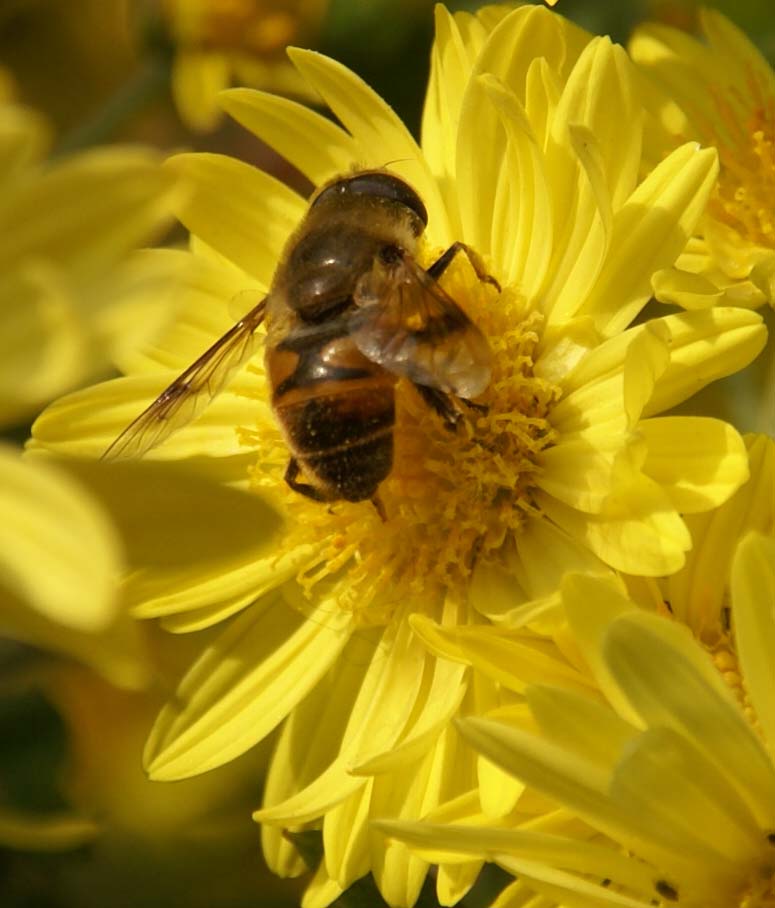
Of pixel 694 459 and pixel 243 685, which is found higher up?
pixel 694 459

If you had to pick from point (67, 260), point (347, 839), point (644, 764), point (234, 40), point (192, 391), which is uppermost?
point (67, 260)

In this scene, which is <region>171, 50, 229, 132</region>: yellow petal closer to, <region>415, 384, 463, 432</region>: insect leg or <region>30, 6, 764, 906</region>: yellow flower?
<region>30, 6, 764, 906</region>: yellow flower

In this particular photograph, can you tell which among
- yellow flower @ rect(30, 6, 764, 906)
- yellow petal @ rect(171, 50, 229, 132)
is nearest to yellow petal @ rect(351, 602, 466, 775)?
yellow flower @ rect(30, 6, 764, 906)

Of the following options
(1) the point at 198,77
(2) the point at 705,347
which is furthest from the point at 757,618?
(1) the point at 198,77

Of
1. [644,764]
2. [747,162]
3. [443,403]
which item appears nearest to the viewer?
[644,764]

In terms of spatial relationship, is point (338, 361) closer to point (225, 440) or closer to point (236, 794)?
point (225, 440)

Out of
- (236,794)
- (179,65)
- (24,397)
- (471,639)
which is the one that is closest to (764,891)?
(471,639)

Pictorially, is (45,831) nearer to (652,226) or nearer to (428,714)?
(428,714)
